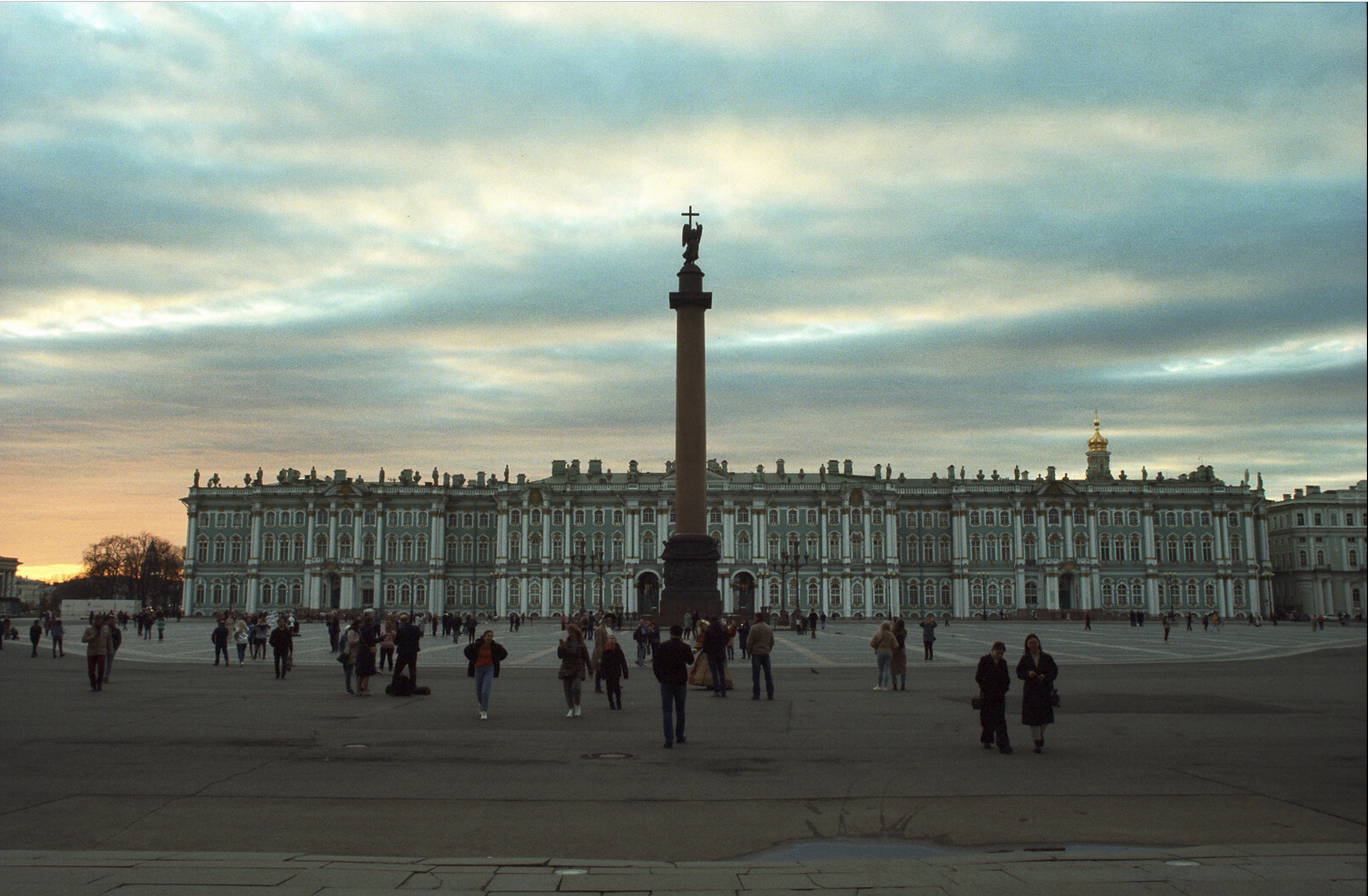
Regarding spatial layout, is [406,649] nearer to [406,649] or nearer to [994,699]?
[406,649]

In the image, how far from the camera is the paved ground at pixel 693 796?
760cm

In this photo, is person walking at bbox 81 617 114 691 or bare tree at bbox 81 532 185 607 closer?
person walking at bbox 81 617 114 691

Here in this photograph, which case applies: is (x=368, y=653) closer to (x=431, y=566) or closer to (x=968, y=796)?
(x=968, y=796)

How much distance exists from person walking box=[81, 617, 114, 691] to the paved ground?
8.31 ft

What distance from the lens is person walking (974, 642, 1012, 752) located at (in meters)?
13.8

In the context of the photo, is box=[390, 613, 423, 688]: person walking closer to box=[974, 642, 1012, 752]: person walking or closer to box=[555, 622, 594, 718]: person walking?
box=[555, 622, 594, 718]: person walking

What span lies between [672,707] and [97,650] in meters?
14.6

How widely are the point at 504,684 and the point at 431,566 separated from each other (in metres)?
90.6

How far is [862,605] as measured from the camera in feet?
357

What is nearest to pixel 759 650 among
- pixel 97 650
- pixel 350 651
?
pixel 350 651

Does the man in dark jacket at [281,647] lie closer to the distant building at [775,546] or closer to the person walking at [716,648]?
the person walking at [716,648]

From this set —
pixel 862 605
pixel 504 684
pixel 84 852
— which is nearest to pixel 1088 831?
pixel 84 852

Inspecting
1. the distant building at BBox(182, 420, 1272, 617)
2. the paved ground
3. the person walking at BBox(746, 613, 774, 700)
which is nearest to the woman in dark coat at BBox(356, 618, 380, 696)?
the paved ground

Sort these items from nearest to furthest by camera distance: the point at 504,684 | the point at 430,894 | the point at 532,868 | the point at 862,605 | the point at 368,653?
the point at 430,894 < the point at 532,868 < the point at 368,653 < the point at 504,684 < the point at 862,605
